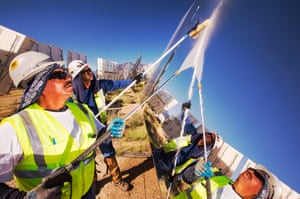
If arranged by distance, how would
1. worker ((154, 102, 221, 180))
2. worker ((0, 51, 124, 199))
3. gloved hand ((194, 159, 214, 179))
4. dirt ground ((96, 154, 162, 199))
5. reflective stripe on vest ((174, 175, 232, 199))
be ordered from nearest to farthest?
worker ((0, 51, 124, 199)) → gloved hand ((194, 159, 214, 179)) → reflective stripe on vest ((174, 175, 232, 199)) → worker ((154, 102, 221, 180)) → dirt ground ((96, 154, 162, 199))

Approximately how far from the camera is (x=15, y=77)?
2.00 m

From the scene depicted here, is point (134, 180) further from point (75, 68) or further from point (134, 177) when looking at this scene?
point (75, 68)

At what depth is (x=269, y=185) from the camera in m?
2.25

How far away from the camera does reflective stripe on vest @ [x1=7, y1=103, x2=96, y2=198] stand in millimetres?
1655

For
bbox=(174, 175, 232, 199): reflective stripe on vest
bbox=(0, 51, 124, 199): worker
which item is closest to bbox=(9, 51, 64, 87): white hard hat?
bbox=(0, 51, 124, 199): worker

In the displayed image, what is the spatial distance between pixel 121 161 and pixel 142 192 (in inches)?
55.8

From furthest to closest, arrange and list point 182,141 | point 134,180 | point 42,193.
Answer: point 134,180, point 182,141, point 42,193

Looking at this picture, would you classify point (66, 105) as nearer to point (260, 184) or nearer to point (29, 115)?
point (29, 115)

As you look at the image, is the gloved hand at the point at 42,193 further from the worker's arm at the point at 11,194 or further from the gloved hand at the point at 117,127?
the gloved hand at the point at 117,127

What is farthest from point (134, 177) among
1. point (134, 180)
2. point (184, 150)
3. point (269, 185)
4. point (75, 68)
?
point (269, 185)

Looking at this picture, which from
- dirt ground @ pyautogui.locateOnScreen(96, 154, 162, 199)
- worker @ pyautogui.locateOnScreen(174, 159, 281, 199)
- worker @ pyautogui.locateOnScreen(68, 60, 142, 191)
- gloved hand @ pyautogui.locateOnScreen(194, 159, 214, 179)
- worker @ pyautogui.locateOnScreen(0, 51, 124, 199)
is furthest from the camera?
dirt ground @ pyautogui.locateOnScreen(96, 154, 162, 199)

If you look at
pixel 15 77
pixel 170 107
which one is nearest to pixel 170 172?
pixel 170 107

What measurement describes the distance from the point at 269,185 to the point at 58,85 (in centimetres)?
249

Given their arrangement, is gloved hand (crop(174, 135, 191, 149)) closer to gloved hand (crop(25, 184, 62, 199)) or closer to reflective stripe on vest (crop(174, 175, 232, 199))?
reflective stripe on vest (crop(174, 175, 232, 199))
